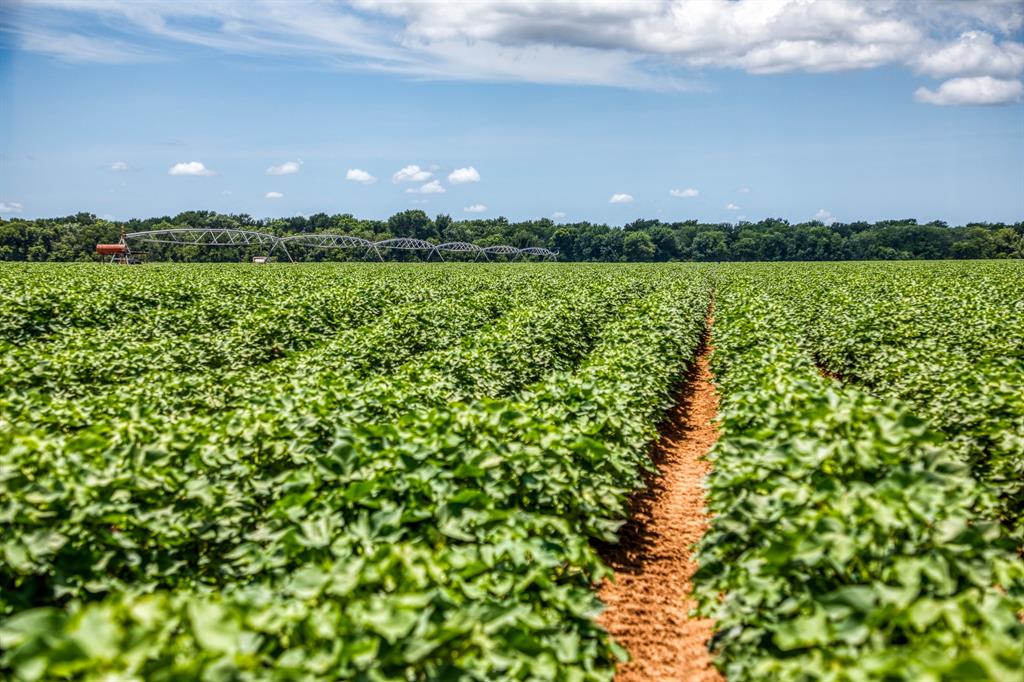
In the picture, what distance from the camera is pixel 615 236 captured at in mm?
147750

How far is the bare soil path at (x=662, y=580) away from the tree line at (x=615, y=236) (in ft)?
325

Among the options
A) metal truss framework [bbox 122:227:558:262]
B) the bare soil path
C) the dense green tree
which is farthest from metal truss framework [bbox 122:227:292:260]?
the bare soil path

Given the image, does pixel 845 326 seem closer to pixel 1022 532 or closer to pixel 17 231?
pixel 1022 532

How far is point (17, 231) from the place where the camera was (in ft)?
355

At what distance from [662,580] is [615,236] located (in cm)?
14259

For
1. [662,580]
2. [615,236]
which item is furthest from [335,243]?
[662,580]

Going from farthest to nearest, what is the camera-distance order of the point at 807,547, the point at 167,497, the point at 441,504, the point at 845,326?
1. the point at 845,326
2. the point at 167,497
3. the point at 441,504
4. the point at 807,547

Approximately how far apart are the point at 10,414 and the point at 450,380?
201 inches

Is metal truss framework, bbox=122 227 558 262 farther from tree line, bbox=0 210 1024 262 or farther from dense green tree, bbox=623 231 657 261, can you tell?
dense green tree, bbox=623 231 657 261

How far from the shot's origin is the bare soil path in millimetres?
6328

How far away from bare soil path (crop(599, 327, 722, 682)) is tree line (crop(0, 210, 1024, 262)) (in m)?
99.1

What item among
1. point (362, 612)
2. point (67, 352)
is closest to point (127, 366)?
point (67, 352)

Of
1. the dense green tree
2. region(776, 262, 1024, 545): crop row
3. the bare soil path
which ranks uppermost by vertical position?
the dense green tree

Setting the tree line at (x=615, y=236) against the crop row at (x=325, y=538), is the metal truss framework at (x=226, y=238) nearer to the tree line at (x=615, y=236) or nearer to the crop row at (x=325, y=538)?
the tree line at (x=615, y=236)
